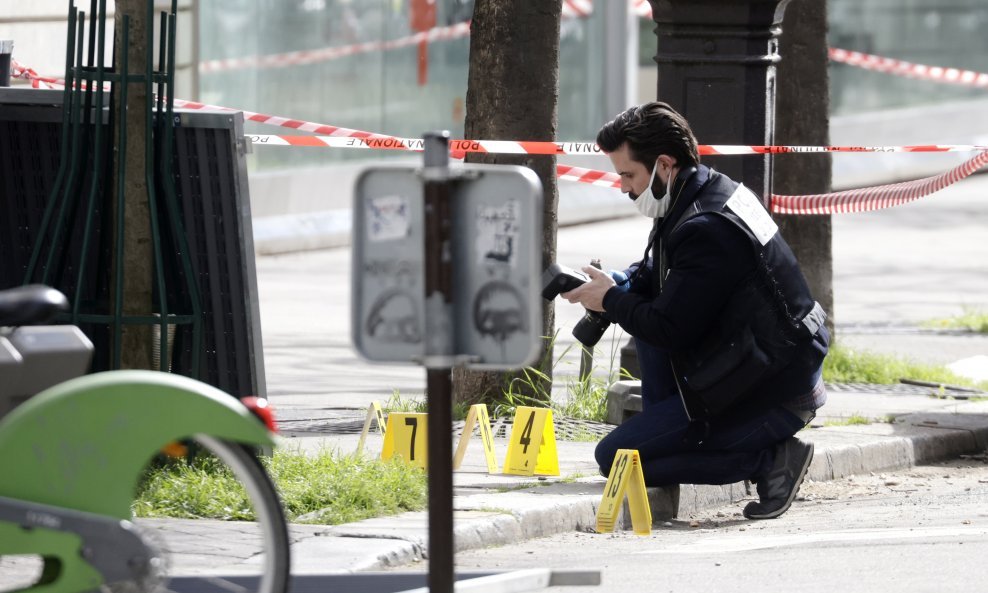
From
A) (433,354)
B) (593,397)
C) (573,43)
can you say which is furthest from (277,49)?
(433,354)

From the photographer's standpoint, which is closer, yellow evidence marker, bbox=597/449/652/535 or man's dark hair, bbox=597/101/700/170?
yellow evidence marker, bbox=597/449/652/535

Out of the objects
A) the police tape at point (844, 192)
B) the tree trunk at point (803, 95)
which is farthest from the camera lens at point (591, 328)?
the tree trunk at point (803, 95)

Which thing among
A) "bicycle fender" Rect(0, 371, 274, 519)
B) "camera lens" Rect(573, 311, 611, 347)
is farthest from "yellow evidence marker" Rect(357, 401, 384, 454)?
"bicycle fender" Rect(0, 371, 274, 519)

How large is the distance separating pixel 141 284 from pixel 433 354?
7.41ft

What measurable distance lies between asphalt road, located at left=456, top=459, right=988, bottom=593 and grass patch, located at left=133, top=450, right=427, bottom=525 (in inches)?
15.4

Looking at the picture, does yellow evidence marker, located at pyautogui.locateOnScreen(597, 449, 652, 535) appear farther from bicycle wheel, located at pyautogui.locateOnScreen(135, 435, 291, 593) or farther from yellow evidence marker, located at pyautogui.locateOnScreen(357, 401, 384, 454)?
bicycle wheel, located at pyautogui.locateOnScreen(135, 435, 291, 593)

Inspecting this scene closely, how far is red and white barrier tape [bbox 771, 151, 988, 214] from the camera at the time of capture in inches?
368

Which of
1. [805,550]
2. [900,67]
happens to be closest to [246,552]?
[805,550]

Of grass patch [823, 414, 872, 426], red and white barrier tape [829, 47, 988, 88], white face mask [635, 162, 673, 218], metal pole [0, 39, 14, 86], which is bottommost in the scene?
grass patch [823, 414, 872, 426]

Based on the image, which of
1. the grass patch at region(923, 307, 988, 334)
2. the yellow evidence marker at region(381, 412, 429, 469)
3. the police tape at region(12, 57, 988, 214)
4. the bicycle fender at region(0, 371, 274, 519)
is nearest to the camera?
the bicycle fender at region(0, 371, 274, 519)

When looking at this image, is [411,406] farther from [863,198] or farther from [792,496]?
[863,198]

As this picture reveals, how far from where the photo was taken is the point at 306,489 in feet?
19.4

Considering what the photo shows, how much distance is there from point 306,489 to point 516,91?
2.47 metres

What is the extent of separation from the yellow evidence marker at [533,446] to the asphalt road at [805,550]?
1.64 ft
